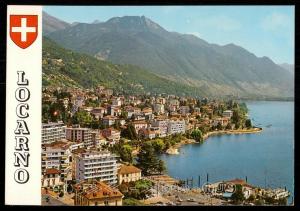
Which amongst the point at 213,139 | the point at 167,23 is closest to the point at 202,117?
the point at 213,139

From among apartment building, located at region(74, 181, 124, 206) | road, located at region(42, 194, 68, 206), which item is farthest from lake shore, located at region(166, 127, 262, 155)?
road, located at region(42, 194, 68, 206)

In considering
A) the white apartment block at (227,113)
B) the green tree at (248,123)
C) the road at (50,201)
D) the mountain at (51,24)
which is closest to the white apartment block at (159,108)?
the white apartment block at (227,113)

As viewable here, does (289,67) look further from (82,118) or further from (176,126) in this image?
(82,118)

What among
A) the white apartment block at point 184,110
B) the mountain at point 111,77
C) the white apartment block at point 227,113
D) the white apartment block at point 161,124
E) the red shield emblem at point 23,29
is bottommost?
the white apartment block at point 161,124

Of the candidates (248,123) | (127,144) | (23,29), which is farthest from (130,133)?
(23,29)

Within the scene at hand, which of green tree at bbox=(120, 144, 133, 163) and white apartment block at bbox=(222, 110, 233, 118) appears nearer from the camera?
green tree at bbox=(120, 144, 133, 163)

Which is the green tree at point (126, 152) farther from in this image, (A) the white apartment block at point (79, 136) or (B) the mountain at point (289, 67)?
(B) the mountain at point (289, 67)

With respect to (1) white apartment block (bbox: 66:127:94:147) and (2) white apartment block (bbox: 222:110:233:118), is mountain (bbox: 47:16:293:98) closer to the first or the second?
(2) white apartment block (bbox: 222:110:233:118)
